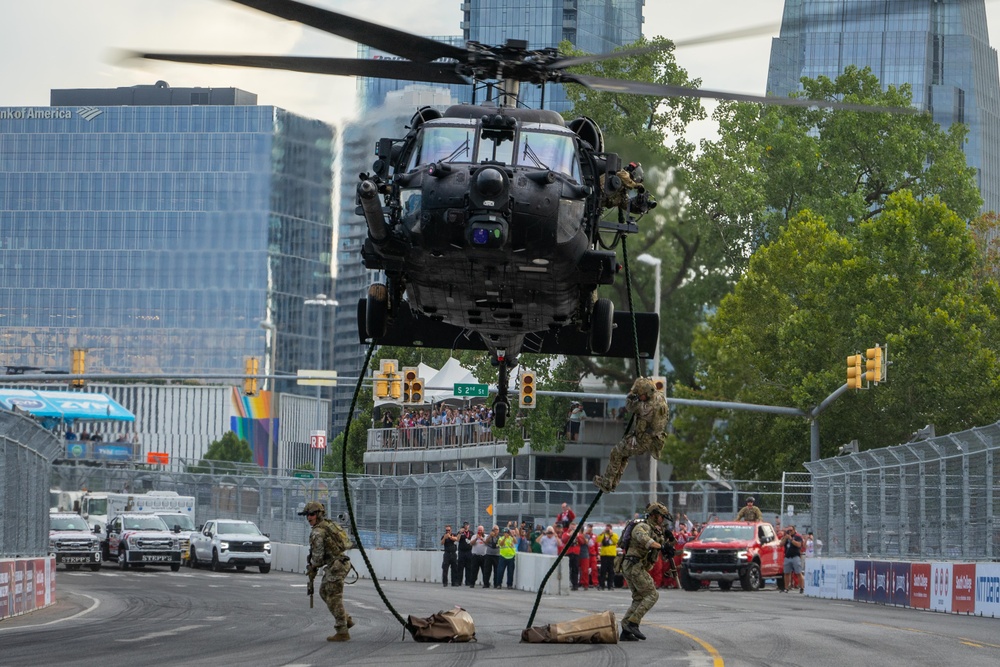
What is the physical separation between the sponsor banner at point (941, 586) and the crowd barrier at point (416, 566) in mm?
9093

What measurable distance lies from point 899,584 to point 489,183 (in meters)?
19.0

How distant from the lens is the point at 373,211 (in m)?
16.5

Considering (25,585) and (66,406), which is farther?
(66,406)

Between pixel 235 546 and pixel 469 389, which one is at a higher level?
pixel 469 389

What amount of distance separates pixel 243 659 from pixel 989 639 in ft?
32.7

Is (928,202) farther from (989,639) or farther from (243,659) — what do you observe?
(243,659)

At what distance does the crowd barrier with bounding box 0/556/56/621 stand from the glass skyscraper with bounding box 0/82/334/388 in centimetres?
9688

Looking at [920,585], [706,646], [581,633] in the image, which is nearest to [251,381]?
[920,585]

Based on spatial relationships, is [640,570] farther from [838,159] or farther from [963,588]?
[838,159]

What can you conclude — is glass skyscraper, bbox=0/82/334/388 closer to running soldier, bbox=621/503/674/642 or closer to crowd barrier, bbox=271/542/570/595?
crowd barrier, bbox=271/542/570/595

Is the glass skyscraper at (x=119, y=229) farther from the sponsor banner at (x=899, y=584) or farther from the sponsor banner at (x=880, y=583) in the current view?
the sponsor banner at (x=899, y=584)

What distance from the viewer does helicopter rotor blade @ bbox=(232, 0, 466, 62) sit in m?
14.9

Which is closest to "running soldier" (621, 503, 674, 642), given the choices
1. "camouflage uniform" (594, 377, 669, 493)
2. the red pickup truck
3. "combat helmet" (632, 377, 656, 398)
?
"camouflage uniform" (594, 377, 669, 493)

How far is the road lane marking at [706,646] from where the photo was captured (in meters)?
16.2
